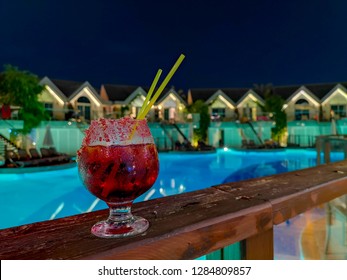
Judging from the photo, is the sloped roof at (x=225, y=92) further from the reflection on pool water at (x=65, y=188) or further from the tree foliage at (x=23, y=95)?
the tree foliage at (x=23, y=95)

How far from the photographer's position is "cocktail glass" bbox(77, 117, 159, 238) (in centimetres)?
98

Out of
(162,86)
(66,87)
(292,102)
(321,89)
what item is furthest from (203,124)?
(162,86)

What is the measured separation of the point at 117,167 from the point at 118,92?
106 feet

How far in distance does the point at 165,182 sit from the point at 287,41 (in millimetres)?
67626

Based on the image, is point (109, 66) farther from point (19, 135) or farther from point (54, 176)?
point (54, 176)

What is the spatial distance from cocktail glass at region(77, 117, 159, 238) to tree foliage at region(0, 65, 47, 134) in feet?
69.0

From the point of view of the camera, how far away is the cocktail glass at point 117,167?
981mm

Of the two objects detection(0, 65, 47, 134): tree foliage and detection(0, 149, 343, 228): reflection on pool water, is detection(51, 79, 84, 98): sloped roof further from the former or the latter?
detection(0, 149, 343, 228): reflection on pool water

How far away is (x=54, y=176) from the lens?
47.9ft

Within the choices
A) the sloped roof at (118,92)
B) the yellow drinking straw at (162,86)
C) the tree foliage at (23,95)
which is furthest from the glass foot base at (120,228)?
the sloped roof at (118,92)

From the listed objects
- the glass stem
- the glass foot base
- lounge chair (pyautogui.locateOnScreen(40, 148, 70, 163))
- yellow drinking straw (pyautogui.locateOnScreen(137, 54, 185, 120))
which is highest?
yellow drinking straw (pyautogui.locateOnScreen(137, 54, 185, 120))

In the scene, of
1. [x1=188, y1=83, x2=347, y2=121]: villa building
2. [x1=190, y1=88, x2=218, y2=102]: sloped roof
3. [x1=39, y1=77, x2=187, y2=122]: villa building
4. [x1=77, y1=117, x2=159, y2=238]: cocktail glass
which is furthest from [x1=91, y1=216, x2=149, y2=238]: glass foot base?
[x1=190, y1=88, x2=218, y2=102]: sloped roof

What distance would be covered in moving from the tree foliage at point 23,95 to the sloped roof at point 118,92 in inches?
441

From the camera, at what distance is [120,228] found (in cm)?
96
